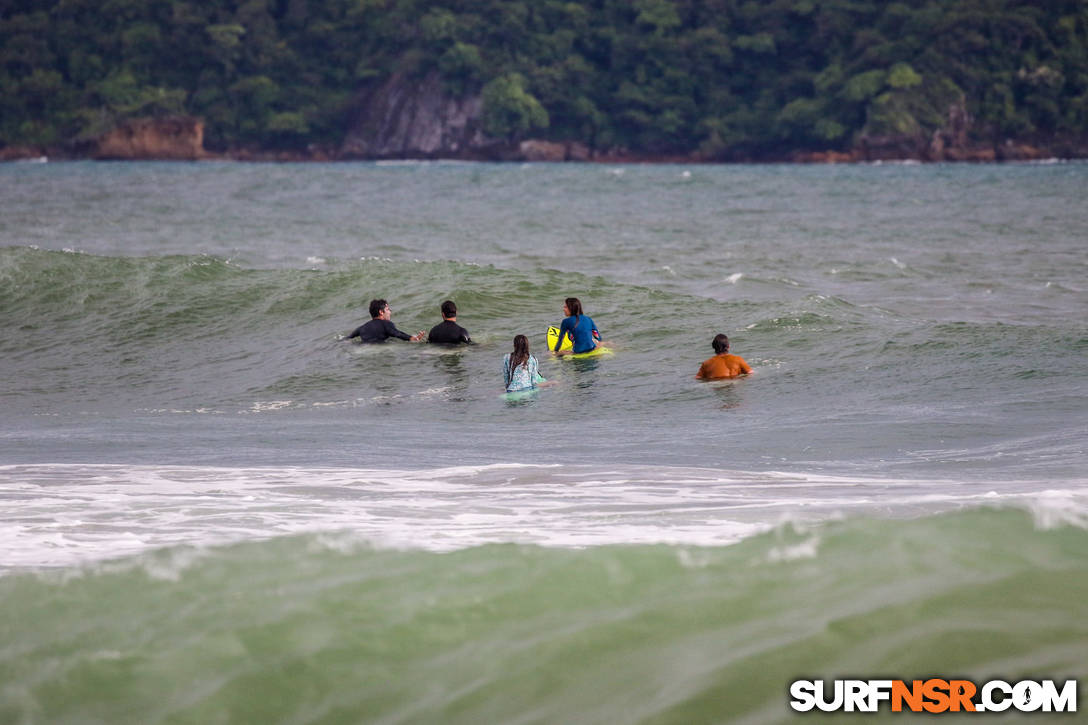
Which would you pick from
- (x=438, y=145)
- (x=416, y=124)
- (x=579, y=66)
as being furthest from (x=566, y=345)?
(x=416, y=124)

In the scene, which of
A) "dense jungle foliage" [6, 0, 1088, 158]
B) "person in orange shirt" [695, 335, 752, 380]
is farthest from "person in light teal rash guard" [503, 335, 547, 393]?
"dense jungle foliage" [6, 0, 1088, 158]

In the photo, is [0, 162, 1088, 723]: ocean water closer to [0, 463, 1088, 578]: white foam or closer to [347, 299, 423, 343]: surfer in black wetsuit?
[0, 463, 1088, 578]: white foam

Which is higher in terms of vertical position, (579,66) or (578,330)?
(579,66)

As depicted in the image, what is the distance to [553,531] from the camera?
6973 millimetres

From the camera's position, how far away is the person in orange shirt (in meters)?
13.8

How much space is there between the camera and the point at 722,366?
13844mm

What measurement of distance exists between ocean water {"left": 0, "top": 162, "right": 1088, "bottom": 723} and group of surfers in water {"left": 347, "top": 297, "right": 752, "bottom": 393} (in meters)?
0.30

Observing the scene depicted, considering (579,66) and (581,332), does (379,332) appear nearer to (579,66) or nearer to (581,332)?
(581,332)

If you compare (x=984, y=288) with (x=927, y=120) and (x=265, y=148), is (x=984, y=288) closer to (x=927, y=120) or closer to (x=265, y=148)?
(x=927, y=120)

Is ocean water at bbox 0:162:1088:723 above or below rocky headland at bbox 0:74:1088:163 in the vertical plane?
below

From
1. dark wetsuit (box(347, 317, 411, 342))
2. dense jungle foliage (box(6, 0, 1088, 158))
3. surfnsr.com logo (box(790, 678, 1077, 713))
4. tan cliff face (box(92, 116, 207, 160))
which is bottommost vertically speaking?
dark wetsuit (box(347, 317, 411, 342))

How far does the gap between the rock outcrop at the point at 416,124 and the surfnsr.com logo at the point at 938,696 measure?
135 meters

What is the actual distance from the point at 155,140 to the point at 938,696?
138m

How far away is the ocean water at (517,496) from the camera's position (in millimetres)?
5148
